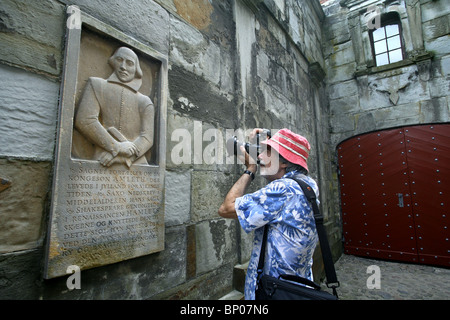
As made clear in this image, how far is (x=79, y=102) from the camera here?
3.99 feet

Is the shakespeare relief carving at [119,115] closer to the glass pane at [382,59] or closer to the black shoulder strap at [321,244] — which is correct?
the black shoulder strap at [321,244]

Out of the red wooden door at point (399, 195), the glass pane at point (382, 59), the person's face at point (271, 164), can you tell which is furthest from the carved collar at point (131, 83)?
the glass pane at point (382, 59)

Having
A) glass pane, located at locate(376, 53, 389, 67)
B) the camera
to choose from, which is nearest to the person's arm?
the camera

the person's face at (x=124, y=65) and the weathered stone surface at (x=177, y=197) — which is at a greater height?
the person's face at (x=124, y=65)

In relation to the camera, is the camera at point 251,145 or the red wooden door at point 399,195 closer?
the camera at point 251,145

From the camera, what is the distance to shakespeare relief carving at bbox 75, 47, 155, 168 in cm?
123

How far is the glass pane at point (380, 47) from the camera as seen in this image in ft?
16.1

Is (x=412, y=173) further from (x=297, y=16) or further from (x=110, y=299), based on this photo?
(x=110, y=299)

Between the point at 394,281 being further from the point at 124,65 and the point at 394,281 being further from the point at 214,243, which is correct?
the point at 124,65

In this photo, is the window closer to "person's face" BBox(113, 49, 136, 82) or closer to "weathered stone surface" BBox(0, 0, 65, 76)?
"person's face" BBox(113, 49, 136, 82)

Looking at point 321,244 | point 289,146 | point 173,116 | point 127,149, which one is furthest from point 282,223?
point 173,116

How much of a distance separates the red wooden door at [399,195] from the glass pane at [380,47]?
1848 millimetres

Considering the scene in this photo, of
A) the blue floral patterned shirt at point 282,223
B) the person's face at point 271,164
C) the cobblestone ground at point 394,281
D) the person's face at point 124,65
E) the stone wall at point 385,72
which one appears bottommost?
the cobblestone ground at point 394,281

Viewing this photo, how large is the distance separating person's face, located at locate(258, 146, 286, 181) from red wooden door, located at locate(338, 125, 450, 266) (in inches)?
160
